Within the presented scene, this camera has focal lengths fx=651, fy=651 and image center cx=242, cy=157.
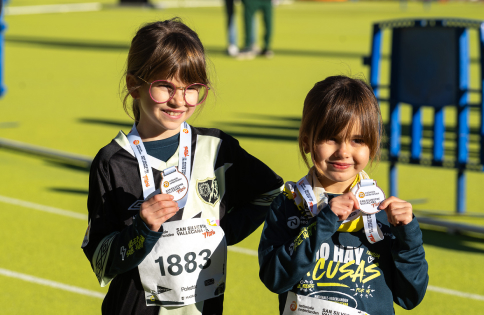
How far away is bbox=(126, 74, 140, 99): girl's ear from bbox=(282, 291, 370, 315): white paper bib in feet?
2.94

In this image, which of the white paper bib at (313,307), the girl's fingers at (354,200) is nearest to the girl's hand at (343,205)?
the girl's fingers at (354,200)

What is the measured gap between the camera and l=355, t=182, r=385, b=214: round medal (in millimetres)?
1985

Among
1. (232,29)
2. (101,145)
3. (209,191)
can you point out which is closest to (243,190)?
(209,191)

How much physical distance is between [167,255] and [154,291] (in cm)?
14

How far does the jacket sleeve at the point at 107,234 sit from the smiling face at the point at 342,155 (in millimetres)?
624

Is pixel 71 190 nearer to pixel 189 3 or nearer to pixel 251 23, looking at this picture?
pixel 251 23

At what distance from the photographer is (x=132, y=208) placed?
228 centimetres

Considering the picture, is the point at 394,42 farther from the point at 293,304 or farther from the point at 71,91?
the point at 71,91

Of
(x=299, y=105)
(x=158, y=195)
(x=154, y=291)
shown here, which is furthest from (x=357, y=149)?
(x=299, y=105)

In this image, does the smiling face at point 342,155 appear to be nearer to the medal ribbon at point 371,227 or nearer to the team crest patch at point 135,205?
the medal ribbon at point 371,227

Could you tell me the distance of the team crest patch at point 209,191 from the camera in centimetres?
235

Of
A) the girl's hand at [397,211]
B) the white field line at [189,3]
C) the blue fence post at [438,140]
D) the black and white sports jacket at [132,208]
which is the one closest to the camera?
the girl's hand at [397,211]

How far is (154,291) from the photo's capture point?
89.1 inches

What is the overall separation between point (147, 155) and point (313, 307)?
30.6 inches
